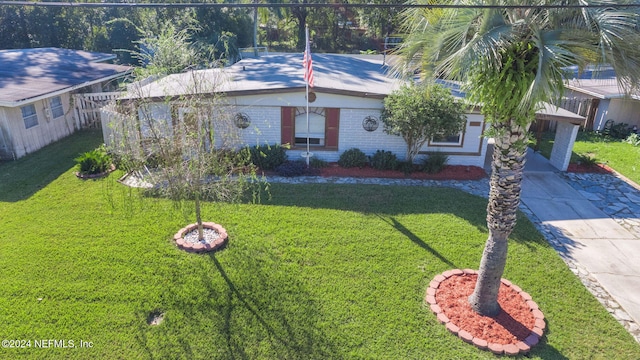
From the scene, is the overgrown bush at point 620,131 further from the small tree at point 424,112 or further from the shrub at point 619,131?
the small tree at point 424,112

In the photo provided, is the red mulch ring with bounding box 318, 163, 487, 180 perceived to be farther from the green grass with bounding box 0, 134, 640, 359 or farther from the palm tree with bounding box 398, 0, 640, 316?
the palm tree with bounding box 398, 0, 640, 316

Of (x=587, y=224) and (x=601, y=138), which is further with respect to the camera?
(x=601, y=138)

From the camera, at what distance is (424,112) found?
11250mm

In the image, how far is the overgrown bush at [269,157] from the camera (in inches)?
486

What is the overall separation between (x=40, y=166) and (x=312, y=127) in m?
8.50

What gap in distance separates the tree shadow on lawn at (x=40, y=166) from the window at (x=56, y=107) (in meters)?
0.91

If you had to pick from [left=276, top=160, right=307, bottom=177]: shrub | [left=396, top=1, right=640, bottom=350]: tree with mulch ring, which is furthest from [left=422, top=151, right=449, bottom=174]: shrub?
[left=396, top=1, right=640, bottom=350]: tree with mulch ring

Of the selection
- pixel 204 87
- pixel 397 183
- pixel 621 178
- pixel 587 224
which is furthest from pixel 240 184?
pixel 621 178

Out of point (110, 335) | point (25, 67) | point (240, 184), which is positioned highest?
point (25, 67)

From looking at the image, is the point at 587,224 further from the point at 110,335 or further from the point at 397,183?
the point at 110,335

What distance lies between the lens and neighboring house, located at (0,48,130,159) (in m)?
12.8

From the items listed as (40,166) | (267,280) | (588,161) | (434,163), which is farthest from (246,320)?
(588,161)

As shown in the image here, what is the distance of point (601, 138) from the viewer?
16.9 meters

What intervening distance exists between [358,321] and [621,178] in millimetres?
11166
